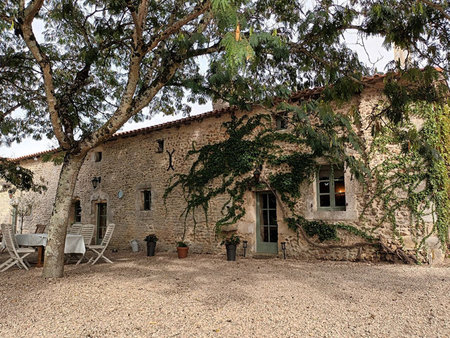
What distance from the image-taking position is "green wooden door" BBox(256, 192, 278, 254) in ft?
25.7

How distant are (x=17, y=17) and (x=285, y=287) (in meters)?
5.51

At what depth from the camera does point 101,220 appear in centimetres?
1141

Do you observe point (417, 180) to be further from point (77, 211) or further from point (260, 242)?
point (77, 211)

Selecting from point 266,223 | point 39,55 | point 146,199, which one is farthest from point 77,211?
point 39,55

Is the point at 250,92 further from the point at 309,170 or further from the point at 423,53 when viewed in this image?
the point at 423,53

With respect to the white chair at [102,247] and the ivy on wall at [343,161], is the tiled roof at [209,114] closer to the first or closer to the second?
the ivy on wall at [343,161]

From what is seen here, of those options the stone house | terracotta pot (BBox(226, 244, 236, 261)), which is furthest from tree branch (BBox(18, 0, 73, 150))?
the stone house

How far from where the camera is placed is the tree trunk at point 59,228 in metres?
5.02

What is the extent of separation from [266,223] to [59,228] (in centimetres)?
471

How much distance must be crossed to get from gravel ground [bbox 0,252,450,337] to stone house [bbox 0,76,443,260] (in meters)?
1.32

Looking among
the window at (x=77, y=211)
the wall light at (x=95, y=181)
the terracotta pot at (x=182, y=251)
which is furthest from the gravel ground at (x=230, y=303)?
the window at (x=77, y=211)

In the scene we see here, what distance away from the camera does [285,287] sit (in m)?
→ 4.37

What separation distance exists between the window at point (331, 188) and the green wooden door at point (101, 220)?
757 cm

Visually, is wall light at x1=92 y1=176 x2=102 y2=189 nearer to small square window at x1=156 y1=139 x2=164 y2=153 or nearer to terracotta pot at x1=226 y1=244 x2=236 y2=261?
small square window at x1=156 y1=139 x2=164 y2=153
